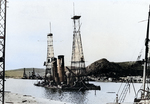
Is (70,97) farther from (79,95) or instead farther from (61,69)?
(61,69)

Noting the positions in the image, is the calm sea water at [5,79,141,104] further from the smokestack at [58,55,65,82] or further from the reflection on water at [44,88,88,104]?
the smokestack at [58,55,65,82]

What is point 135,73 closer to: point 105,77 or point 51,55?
→ point 51,55

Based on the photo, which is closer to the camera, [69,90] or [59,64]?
[69,90]

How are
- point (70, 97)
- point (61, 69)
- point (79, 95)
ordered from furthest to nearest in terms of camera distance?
point (61, 69), point (79, 95), point (70, 97)

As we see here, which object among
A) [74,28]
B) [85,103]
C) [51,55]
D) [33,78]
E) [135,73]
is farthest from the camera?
A: [33,78]

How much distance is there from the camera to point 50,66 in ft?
241

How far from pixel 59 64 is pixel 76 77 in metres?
5.91

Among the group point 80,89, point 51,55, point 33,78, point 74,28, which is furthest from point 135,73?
point 33,78

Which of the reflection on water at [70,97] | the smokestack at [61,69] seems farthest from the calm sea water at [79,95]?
the smokestack at [61,69]

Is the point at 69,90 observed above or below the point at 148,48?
below

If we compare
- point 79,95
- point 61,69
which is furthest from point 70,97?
point 61,69


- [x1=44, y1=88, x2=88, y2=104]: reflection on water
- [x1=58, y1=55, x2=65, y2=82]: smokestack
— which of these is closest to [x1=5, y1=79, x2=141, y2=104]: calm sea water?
[x1=44, y1=88, x2=88, y2=104]: reflection on water

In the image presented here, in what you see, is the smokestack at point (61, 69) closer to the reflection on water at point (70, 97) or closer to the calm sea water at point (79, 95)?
the calm sea water at point (79, 95)

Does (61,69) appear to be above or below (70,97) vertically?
above
